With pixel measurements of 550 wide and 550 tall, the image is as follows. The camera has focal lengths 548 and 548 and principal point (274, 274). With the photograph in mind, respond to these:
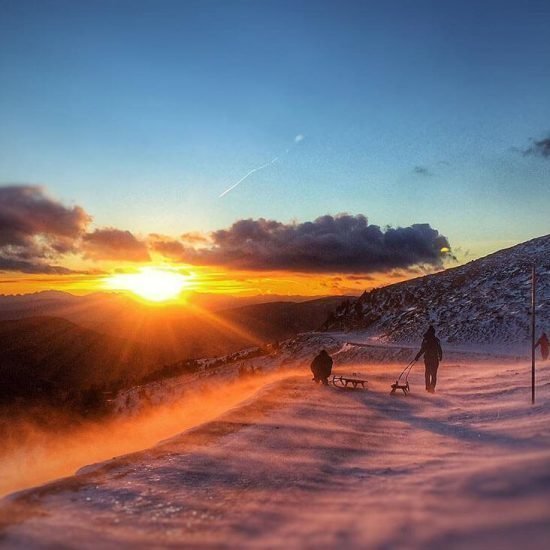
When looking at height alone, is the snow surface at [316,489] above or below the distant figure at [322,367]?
above

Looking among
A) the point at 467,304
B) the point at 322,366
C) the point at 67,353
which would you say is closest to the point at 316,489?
the point at 322,366

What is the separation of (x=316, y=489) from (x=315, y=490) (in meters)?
0.06

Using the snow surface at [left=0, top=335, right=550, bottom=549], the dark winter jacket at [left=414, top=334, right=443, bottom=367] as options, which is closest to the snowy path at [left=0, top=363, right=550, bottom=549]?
the snow surface at [left=0, top=335, right=550, bottom=549]

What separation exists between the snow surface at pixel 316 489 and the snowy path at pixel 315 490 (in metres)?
0.02

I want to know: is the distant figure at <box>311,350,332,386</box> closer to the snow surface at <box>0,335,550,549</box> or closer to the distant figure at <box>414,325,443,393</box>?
the distant figure at <box>414,325,443,393</box>

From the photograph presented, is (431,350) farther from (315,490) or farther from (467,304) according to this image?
(467,304)

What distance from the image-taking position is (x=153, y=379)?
49906 millimetres

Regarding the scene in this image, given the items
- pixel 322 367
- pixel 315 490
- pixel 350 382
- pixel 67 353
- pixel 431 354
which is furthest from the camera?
pixel 67 353

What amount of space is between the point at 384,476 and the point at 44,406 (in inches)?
1220

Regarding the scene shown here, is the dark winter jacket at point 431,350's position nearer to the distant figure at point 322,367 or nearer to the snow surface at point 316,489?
the distant figure at point 322,367

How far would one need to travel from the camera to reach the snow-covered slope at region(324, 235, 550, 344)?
155ft

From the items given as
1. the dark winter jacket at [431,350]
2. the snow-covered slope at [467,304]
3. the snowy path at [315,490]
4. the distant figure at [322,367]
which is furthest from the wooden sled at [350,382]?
the snow-covered slope at [467,304]

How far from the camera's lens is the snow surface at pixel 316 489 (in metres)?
5.30

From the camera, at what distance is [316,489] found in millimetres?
7492
